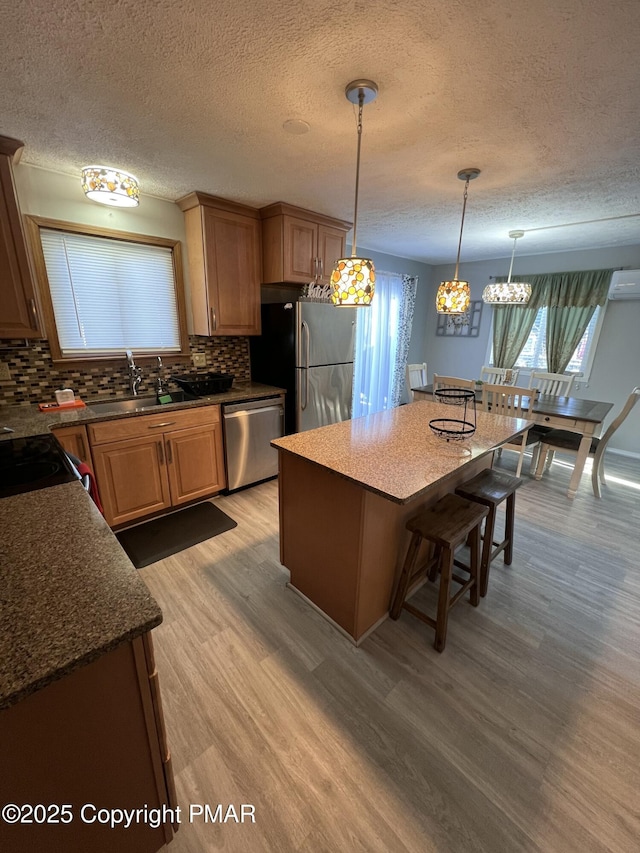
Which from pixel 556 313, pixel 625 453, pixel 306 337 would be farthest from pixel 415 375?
pixel 625 453

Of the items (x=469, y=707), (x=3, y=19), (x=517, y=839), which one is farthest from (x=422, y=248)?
(x=517, y=839)

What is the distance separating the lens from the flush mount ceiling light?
2027 mm

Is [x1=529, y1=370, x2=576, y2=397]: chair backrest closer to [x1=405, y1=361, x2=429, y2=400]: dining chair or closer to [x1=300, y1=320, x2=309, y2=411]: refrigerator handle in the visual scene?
[x1=405, y1=361, x2=429, y2=400]: dining chair

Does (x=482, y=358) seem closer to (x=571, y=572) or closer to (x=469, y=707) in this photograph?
(x=571, y=572)

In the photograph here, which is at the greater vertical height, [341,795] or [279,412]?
[279,412]

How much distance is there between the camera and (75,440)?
2143mm

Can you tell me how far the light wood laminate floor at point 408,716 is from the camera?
3.57 feet

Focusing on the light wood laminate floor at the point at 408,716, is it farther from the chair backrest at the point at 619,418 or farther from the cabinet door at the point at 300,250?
the cabinet door at the point at 300,250

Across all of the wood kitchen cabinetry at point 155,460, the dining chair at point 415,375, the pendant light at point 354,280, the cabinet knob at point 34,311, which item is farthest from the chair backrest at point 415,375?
the cabinet knob at point 34,311

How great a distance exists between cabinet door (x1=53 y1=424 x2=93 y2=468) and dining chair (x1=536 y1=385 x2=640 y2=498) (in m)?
3.88

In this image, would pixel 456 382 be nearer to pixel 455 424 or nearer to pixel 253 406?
pixel 455 424

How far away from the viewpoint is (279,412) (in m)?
3.20

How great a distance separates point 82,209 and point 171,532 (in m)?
2.39

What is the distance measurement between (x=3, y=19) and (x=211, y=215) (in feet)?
5.65
